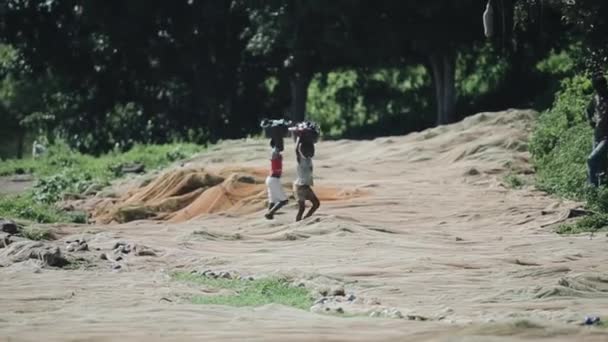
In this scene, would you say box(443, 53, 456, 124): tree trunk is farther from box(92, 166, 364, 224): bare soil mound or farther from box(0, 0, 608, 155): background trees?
box(92, 166, 364, 224): bare soil mound

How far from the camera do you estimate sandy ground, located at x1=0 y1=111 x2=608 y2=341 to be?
8.88 meters

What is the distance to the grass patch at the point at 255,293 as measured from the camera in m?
10.6

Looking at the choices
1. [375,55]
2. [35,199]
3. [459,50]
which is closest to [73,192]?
[35,199]

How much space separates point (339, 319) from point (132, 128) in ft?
84.8

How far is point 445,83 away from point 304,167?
13623 mm

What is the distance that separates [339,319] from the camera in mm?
9352

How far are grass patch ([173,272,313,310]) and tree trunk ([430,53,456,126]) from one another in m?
17.7

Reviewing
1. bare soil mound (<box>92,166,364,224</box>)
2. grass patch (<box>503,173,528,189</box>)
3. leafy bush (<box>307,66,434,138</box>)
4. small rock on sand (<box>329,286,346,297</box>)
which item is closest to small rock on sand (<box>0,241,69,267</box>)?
small rock on sand (<box>329,286,346,297</box>)

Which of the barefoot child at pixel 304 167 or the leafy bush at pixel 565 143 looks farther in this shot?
the leafy bush at pixel 565 143

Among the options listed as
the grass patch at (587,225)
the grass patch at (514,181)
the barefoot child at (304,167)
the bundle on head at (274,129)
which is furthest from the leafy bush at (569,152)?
the bundle on head at (274,129)

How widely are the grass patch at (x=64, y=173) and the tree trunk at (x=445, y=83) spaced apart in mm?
5334

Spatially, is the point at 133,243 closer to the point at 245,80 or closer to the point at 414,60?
the point at 414,60

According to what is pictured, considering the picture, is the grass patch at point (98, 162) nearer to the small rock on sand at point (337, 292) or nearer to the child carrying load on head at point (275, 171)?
the child carrying load on head at point (275, 171)

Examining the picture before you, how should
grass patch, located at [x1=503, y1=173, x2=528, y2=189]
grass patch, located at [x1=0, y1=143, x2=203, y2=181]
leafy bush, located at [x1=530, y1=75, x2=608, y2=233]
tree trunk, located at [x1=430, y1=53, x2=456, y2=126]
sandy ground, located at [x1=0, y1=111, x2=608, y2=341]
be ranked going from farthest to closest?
tree trunk, located at [x1=430, y1=53, x2=456, y2=126]
grass patch, located at [x1=0, y1=143, x2=203, y2=181]
grass patch, located at [x1=503, y1=173, x2=528, y2=189]
leafy bush, located at [x1=530, y1=75, x2=608, y2=233]
sandy ground, located at [x1=0, y1=111, x2=608, y2=341]
